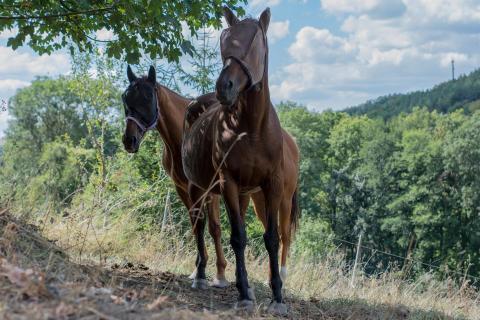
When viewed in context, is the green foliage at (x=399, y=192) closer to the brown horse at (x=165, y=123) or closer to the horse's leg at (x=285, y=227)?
the horse's leg at (x=285, y=227)

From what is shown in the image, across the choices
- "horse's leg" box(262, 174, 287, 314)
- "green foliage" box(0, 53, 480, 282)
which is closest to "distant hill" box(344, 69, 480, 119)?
"green foliage" box(0, 53, 480, 282)

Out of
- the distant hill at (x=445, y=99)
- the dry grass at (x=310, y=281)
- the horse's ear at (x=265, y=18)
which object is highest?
the distant hill at (x=445, y=99)

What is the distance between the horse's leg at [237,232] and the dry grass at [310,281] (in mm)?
1302

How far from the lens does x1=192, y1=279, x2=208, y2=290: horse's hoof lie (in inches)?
316

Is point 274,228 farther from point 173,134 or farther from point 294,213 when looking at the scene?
point 173,134

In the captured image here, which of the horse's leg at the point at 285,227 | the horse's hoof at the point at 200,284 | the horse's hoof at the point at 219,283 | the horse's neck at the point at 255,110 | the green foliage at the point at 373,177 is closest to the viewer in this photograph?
the horse's neck at the point at 255,110

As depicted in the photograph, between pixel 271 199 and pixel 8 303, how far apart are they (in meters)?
3.08

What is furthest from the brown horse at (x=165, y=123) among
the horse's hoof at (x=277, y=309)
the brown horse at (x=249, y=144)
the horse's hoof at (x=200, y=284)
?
the horse's hoof at (x=277, y=309)

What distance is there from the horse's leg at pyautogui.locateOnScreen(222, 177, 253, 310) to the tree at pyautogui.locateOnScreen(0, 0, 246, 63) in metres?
2.30

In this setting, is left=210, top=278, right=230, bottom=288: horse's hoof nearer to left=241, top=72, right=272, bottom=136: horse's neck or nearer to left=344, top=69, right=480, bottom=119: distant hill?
left=241, top=72, right=272, bottom=136: horse's neck

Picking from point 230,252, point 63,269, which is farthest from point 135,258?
point 63,269

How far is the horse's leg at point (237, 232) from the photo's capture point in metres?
6.34

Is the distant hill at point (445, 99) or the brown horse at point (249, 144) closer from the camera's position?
the brown horse at point (249, 144)

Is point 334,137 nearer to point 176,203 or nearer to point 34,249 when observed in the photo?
point 176,203
